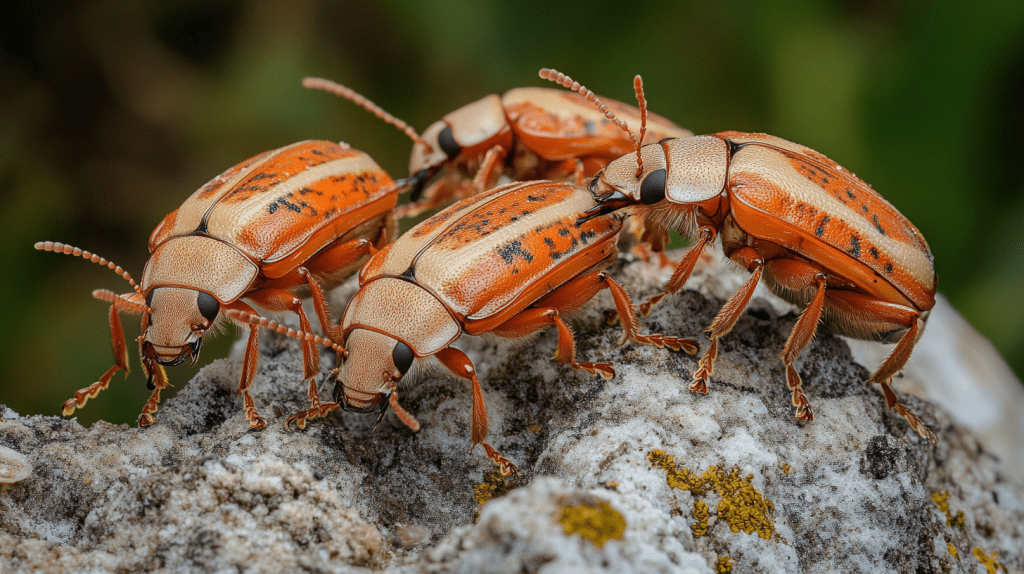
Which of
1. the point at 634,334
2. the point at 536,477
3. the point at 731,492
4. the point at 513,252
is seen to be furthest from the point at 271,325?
the point at 731,492

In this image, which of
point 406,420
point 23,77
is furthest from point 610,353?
point 23,77

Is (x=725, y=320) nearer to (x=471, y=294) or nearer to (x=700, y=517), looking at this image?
(x=700, y=517)

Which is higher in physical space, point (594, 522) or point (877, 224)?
point (877, 224)

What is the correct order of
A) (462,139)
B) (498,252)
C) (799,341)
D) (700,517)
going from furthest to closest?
(462,139)
(498,252)
(799,341)
(700,517)

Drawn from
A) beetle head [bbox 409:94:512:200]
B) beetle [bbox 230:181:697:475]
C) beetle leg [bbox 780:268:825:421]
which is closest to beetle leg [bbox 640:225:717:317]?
beetle [bbox 230:181:697:475]

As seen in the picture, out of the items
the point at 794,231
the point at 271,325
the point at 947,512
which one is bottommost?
the point at 947,512

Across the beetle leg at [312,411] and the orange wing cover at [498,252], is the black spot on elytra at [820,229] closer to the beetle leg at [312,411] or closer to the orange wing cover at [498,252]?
the orange wing cover at [498,252]

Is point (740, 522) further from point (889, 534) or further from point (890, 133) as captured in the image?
point (890, 133)

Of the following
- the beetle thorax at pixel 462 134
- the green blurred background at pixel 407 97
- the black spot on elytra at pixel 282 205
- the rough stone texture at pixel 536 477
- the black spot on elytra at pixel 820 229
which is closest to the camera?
the rough stone texture at pixel 536 477

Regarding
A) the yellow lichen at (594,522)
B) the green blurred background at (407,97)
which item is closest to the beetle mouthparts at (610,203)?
the yellow lichen at (594,522)
